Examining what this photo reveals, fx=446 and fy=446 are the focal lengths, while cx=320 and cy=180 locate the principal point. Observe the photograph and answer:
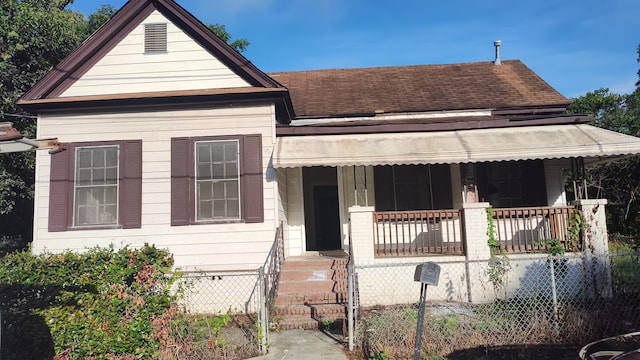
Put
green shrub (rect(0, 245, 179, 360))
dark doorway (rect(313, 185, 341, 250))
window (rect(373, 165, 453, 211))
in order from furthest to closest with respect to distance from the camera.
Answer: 1. dark doorway (rect(313, 185, 341, 250))
2. window (rect(373, 165, 453, 211))
3. green shrub (rect(0, 245, 179, 360))

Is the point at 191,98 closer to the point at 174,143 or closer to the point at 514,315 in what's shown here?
the point at 174,143

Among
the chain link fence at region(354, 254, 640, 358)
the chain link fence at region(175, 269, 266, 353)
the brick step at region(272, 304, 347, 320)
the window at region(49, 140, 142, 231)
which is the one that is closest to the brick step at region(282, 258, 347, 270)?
the chain link fence at region(354, 254, 640, 358)

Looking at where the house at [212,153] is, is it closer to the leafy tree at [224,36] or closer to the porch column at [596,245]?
the porch column at [596,245]

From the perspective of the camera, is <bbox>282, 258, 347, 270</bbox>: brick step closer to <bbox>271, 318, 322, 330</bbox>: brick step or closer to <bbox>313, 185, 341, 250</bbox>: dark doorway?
<bbox>271, 318, 322, 330</bbox>: brick step

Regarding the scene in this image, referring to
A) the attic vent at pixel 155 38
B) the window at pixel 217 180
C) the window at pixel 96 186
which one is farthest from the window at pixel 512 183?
the window at pixel 96 186

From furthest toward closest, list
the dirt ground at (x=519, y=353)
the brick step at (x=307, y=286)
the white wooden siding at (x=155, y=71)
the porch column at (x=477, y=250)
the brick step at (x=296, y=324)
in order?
1. the white wooden siding at (x=155, y=71)
2. the porch column at (x=477, y=250)
3. the brick step at (x=307, y=286)
4. the brick step at (x=296, y=324)
5. the dirt ground at (x=519, y=353)

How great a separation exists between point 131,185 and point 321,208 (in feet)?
17.9

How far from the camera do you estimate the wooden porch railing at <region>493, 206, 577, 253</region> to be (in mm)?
9180

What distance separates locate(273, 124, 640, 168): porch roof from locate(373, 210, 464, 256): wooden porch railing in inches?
44.5

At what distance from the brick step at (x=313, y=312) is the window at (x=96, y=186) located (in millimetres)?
3893

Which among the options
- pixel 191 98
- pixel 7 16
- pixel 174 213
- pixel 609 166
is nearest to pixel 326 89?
pixel 191 98

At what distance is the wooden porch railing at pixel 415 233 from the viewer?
9.27 m

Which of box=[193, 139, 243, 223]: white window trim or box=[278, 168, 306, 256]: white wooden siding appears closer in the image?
box=[193, 139, 243, 223]: white window trim

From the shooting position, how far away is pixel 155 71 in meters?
10.1
